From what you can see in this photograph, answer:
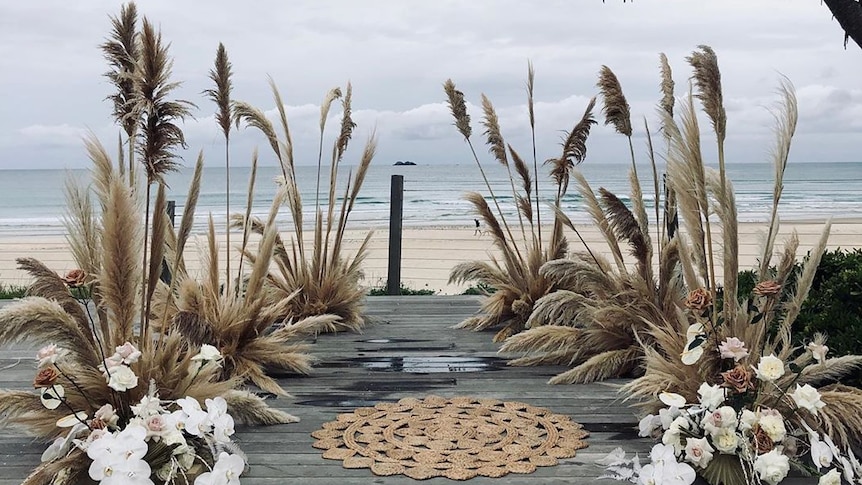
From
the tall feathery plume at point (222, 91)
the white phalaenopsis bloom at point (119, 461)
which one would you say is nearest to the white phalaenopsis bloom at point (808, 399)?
the white phalaenopsis bloom at point (119, 461)

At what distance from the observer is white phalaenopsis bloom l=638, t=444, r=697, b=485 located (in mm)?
1973

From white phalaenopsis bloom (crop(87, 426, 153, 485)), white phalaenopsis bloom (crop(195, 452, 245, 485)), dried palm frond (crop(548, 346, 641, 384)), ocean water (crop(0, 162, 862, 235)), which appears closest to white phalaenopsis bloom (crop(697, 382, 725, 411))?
dried palm frond (crop(548, 346, 641, 384))

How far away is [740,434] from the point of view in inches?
81.1

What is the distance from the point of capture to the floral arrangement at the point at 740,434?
1992mm

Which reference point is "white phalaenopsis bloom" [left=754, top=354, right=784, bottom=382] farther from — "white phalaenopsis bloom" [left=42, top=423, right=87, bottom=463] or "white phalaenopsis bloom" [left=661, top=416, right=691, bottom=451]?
"white phalaenopsis bloom" [left=42, top=423, right=87, bottom=463]

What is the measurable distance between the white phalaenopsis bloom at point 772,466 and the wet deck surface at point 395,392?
0.39 meters

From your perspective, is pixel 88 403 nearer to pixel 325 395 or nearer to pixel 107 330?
pixel 107 330

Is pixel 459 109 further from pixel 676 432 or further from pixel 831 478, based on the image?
pixel 831 478

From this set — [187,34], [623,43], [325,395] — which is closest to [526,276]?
[325,395]

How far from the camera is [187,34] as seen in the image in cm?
425

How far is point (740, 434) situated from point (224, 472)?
1.39 metres

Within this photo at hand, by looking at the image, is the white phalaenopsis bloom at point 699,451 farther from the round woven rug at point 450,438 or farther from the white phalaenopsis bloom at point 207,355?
the white phalaenopsis bloom at point 207,355

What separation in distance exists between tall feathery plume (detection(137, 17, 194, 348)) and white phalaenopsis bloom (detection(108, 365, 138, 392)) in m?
0.27

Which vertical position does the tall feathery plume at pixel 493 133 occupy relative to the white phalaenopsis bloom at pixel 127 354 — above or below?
above
